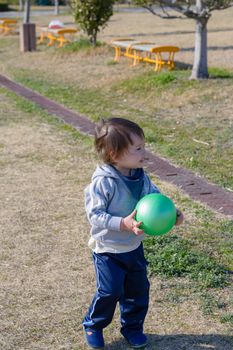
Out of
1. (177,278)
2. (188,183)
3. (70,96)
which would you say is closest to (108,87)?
(70,96)

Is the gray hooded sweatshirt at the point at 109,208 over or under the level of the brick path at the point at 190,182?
over

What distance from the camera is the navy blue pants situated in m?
3.31

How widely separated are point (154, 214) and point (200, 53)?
882 cm

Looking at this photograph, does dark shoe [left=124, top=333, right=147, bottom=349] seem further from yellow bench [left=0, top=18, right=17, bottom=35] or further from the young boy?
yellow bench [left=0, top=18, right=17, bottom=35]

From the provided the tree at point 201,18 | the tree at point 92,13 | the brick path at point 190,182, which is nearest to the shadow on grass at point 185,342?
the brick path at point 190,182

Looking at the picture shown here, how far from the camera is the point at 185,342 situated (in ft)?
11.8

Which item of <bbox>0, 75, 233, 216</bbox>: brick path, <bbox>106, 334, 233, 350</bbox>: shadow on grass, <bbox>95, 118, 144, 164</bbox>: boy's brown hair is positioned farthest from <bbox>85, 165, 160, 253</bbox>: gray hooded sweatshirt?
<bbox>0, 75, 233, 216</bbox>: brick path

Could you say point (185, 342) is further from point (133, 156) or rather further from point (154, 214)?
point (133, 156)

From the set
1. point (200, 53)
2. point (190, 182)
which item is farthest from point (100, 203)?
point (200, 53)

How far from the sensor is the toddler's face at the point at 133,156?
3.17m

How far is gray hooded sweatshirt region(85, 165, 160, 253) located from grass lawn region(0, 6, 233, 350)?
647mm

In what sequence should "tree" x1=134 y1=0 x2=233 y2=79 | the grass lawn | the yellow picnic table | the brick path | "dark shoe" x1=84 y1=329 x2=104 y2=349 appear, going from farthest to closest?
the yellow picnic table, "tree" x1=134 y1=0 x2=233 y2=79, the brick path, the grass lawn, "dark shoe" x1=84 y1=329 x2=104 y2=349

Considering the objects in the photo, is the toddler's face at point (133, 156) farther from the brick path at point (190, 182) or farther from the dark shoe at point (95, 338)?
the brick path at point (190, 182)

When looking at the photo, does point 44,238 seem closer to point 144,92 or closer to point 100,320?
point 100,320
